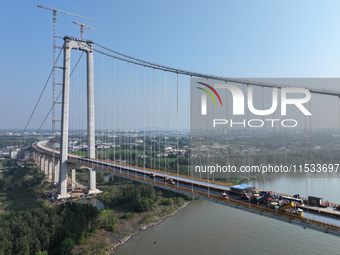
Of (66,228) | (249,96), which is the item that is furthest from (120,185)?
(249,96)

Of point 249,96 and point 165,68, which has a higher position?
point 165,68

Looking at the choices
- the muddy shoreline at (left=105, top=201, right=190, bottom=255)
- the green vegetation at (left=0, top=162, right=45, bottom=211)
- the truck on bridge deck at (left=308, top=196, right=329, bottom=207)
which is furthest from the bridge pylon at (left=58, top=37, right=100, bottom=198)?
the truck on bridge deck at (left=308, top=196, right=329, bottom=207)

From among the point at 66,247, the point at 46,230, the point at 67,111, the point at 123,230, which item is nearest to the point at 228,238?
the point at 123,230

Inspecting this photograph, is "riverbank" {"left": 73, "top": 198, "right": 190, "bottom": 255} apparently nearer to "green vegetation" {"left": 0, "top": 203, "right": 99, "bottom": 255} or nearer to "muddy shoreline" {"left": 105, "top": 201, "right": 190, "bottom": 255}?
"muddy shoreline" {"left": 105, "top": 201, "right": 190, "bottom": 255}

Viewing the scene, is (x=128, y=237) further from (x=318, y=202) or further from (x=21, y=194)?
(x=21, y=194)

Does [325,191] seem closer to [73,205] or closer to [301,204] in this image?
[301,204]
